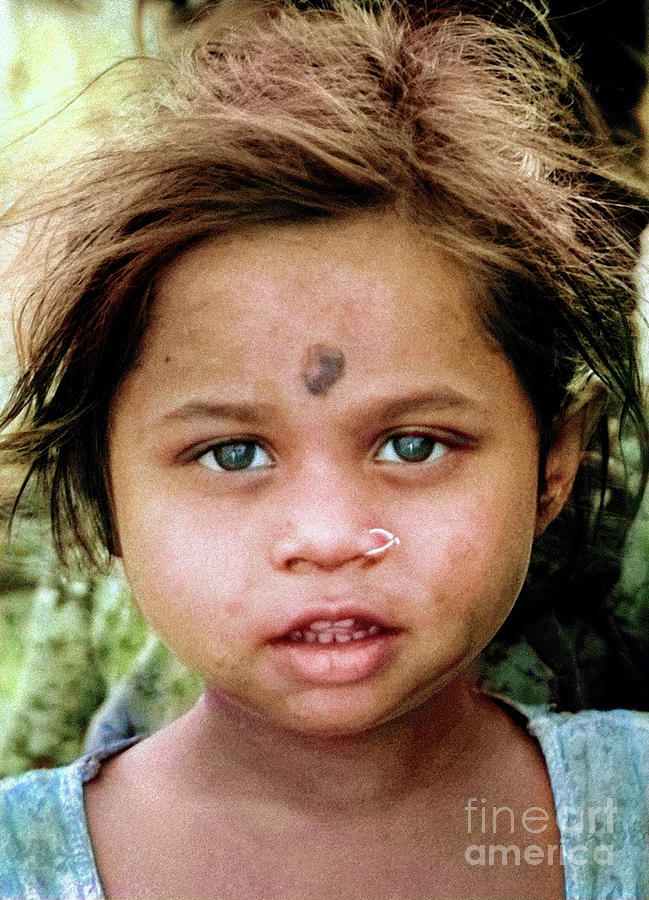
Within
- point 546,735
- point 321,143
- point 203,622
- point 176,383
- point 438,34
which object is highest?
point 438,34

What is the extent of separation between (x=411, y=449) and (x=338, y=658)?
7.8 inches

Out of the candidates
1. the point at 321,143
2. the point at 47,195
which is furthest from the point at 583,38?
the point at 47,195

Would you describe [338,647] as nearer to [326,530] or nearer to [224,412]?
[326,530]

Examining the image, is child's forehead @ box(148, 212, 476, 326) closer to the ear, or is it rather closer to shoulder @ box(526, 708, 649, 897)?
the ear

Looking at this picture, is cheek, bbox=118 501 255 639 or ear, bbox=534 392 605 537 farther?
ear, bbox=534 392 605 537

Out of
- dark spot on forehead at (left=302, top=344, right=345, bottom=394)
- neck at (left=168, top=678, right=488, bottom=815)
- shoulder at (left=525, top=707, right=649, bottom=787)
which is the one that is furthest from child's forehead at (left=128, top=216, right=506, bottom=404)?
shoulder at (left=525, top=707, right=649, bottom=787)

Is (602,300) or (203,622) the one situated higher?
(602,300)

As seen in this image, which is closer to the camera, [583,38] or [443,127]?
[443,127]

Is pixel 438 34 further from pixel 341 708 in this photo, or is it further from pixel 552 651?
pixel 552 651

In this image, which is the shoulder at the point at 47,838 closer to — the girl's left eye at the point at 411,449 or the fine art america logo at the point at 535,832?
the fine art america logo at the point at 535,832

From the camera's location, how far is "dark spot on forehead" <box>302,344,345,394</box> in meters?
0.94

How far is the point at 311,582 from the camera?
0.95 m

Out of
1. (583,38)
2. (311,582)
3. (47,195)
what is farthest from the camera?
(583,38)

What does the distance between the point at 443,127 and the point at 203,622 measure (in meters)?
0.51
